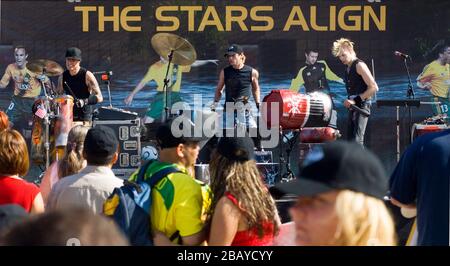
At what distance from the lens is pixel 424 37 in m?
12.3

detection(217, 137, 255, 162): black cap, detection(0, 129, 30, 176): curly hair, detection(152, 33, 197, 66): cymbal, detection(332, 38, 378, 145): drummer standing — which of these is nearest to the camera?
detection(217, 137, 255, 162): black cap

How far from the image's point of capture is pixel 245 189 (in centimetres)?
421

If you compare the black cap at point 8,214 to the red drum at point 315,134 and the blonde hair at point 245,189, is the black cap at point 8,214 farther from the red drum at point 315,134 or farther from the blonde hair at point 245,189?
the red drum at point 315,134

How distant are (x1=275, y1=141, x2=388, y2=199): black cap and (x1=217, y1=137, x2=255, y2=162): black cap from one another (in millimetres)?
1637

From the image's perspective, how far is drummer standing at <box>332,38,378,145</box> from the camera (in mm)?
10914

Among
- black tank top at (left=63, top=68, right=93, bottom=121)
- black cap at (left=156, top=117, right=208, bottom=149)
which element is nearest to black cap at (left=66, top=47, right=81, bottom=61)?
black tank top at (left=63, top=68, right=93, bottom=121)

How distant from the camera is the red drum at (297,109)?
35.1ft

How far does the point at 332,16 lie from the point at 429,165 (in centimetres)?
862

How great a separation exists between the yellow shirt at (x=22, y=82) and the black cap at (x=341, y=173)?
10.2 metres

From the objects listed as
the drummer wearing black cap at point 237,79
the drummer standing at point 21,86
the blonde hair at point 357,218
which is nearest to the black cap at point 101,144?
the blonde hair at point 357,218

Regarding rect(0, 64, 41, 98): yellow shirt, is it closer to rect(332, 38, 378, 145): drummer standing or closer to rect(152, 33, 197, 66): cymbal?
rect(152, 33, 197, 66): cymbal

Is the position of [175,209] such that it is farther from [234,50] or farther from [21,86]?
[21,86]
